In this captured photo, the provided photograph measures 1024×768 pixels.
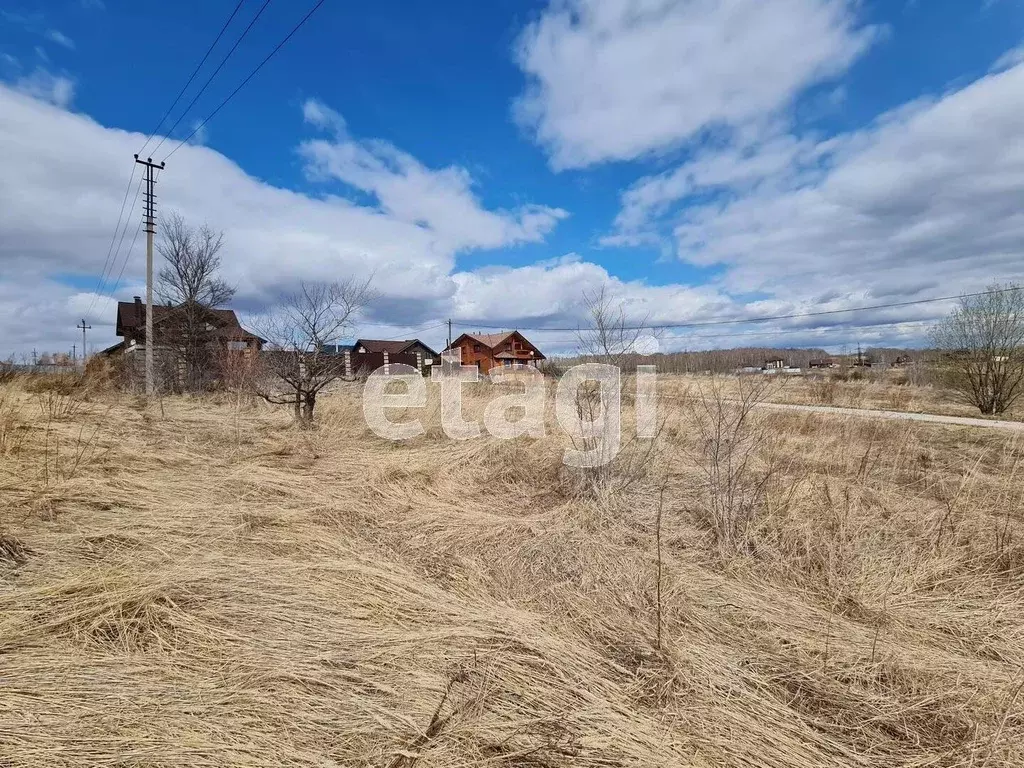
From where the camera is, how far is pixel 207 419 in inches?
424

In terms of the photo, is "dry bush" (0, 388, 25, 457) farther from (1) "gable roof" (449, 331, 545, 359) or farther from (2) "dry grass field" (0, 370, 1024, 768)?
(1) "gable roof" (449, 331, 545, 359)

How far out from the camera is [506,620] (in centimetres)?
251

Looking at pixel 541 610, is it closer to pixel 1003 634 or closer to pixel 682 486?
pixel 1003 634

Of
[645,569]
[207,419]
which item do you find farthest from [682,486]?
[207,419]

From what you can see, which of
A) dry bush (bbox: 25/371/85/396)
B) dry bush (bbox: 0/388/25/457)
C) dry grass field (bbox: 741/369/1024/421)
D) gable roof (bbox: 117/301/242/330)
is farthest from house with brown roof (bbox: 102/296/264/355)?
dry grass field (bbox: 741/369/1024/421)

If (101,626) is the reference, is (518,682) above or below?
below

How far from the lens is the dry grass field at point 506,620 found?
1.70 meters

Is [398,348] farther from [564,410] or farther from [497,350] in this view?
[564,410]

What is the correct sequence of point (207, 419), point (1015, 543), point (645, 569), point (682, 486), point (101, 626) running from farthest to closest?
1. point (207, 419)
2. point (682, 486)
3. point (1015, 543)
4. point (645, 569)
5. point (101, 626)

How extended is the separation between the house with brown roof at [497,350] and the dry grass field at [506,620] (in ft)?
147

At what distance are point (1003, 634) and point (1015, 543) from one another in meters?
1.56

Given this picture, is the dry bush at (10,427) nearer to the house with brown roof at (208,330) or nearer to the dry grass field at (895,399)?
the house with brown roof at (208,330)

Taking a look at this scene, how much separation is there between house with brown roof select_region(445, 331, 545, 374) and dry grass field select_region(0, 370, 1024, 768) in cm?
4472

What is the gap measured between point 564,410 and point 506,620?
5.30 metres
